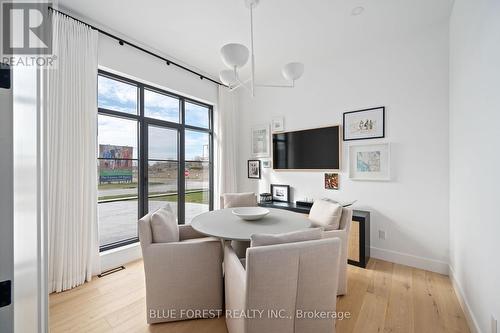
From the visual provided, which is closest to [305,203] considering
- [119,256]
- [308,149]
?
[308,149]

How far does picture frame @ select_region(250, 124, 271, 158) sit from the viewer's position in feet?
13.3

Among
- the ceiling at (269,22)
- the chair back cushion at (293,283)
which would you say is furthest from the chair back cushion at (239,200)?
the ceiling at (269,22)

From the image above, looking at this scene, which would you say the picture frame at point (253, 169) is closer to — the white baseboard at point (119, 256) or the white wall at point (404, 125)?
the white wall at point (404, 125)

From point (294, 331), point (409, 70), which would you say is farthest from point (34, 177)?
point (409, 70)

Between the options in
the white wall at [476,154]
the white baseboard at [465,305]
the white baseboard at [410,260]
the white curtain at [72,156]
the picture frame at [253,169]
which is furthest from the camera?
the picture frame at [253,169]

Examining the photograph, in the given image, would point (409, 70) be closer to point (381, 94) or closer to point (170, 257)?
point (381, 94)

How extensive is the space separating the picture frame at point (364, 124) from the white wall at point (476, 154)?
28.7 inches

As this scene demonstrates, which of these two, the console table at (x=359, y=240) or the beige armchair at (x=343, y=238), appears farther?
the console table at (x=359, y=240)

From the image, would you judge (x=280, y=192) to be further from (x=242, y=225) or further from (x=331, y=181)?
(x=242, y=225)

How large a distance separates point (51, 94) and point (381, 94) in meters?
3.80

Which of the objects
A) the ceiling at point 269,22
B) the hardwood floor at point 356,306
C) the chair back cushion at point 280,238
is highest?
the ceiling at point 269,22

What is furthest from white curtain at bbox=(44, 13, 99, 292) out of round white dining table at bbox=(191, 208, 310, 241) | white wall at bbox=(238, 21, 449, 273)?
white wall at bbox=(238, 21, 449, 273)

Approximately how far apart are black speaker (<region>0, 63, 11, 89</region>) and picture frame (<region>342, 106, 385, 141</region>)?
3.26m

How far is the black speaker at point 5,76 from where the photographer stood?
55cm
